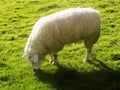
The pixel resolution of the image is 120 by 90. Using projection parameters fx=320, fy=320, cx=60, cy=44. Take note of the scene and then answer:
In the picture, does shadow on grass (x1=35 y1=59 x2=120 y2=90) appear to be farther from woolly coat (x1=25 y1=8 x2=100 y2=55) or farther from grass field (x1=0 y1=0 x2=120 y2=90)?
woolly coat (x1=25 y1=8 x2=100 y2=55)

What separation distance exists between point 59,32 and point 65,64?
1338mm

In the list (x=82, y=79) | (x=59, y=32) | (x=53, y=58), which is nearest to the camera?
(x=82, y=79)

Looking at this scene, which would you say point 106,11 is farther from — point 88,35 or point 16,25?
point 88,35

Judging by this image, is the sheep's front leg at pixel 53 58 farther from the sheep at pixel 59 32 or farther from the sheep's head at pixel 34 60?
the sheep's head at pixel 34 60

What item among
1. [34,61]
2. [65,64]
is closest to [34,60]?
[34,61]

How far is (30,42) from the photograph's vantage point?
32.1 feet

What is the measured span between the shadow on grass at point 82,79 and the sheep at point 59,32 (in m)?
0.57

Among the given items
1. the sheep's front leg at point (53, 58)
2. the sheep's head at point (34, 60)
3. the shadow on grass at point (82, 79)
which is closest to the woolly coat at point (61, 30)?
the sheep's head at point (34, 60)

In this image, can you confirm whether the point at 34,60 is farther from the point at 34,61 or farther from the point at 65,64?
the point at 65,64

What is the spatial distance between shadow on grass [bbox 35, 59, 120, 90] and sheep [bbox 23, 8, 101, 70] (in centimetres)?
57

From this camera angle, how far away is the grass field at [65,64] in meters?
9.50

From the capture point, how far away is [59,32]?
976cm

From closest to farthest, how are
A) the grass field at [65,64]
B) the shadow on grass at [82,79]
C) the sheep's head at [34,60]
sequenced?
1. the shadow on grass at [82,79]
2. the grass field at [65,64]
3. the sheep's head at [34,60]

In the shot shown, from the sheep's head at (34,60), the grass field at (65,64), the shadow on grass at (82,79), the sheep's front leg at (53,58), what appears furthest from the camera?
the sheep's front leg at (53,58)
